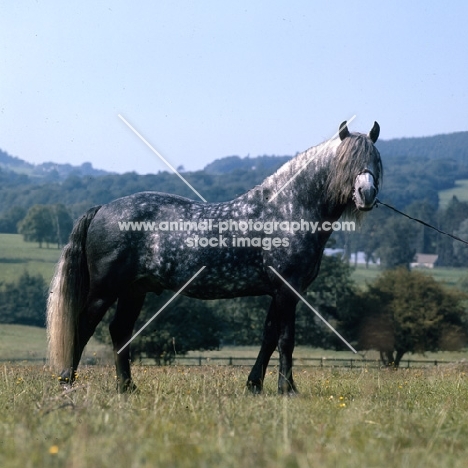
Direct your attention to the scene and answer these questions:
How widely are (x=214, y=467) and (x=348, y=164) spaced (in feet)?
16.8

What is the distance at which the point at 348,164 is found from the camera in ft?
27.8

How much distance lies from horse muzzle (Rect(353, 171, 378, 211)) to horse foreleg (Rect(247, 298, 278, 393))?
1653 millimetres

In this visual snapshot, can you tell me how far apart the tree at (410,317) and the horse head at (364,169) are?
181ft

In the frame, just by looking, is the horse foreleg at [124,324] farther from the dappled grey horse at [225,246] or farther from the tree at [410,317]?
the tree at [410,317]

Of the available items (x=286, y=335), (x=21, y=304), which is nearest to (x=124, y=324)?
(x=286, y=335)

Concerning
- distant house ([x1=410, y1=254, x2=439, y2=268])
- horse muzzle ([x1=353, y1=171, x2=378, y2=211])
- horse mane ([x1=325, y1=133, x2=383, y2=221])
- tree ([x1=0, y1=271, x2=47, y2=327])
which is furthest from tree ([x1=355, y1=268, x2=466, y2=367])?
distant house ([x1=410, y1=254, x2=439, y2=268])

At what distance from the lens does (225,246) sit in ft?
28.8

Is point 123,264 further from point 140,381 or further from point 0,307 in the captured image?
point 0,307

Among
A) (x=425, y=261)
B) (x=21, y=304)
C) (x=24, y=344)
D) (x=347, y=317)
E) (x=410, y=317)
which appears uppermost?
(x=425, y=261)

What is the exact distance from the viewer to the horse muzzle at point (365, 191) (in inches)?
324

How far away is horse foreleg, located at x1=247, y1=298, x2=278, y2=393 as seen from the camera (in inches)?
354

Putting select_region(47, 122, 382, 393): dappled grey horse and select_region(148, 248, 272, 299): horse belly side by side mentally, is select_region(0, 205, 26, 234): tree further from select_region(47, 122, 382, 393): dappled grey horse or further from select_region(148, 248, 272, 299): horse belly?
select_region(148, 248, 272, 299): horse belly

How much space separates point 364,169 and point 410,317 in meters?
59.5

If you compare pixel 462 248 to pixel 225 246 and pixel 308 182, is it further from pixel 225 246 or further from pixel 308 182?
pixel 225 246
